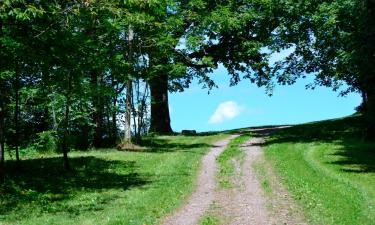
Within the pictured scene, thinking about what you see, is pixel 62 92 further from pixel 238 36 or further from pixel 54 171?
pixel 238 36

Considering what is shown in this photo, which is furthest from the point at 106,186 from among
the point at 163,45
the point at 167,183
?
the point at 163,45

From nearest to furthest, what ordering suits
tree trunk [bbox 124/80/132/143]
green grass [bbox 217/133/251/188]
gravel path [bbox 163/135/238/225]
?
gravel path [bbox 163/135/238/225] < green grass [bbox 217/133/251/188] < tree trunk [bbox 124/80/132/143]

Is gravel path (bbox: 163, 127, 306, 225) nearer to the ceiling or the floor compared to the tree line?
nearer to the floor

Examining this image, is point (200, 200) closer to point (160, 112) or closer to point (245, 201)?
point (245, 201)

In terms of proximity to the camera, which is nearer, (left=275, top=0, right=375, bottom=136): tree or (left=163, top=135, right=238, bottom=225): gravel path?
(left=163, top=135, right=238, bottom=225): gravel path

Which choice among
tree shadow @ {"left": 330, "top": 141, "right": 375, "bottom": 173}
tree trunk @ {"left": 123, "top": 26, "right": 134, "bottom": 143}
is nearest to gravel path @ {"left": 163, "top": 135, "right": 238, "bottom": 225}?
tree shadow @ {"left": 330, "top": 141, "right": 375, "bottom": 173}

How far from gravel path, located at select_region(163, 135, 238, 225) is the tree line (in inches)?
259

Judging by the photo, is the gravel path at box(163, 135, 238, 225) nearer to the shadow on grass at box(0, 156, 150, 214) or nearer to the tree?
the shadow on grass at box(0, 156, 150, 214)

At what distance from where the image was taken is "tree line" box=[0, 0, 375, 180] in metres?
21.8

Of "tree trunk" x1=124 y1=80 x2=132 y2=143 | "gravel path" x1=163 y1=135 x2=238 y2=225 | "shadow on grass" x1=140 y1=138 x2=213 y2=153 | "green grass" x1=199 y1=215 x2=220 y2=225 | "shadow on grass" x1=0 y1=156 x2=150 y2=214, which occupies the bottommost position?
"green grass" x1=199 y1=215 x2=220 y2=225

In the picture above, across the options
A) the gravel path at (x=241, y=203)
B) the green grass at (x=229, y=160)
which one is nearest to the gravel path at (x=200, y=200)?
the gravel path at (x=241, y=203)

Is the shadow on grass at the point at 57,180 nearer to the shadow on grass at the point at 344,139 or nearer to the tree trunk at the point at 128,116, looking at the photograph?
the tree trunk at the point at 128,116

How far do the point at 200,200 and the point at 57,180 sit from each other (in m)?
8.02

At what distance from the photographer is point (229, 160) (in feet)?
99.6
